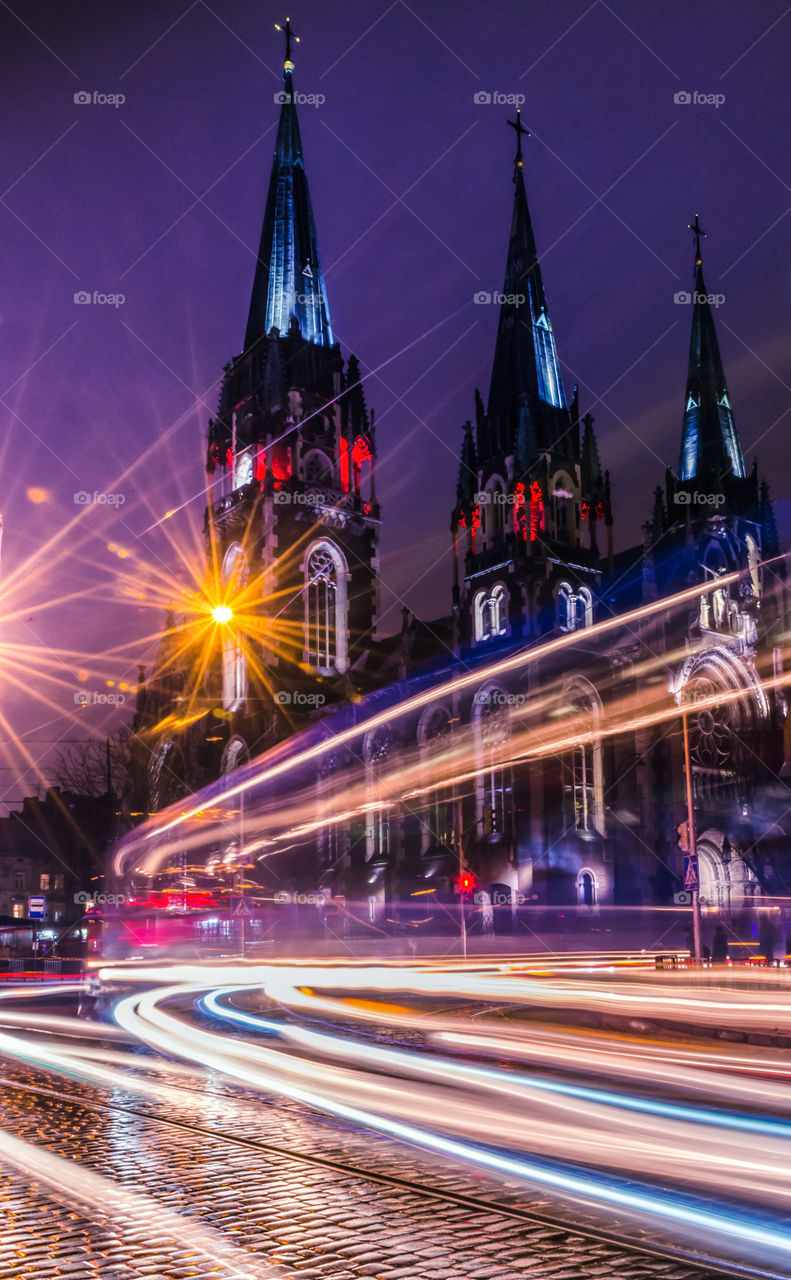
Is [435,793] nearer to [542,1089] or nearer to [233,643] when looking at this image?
[233,643]

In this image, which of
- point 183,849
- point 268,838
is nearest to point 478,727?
point 268,838

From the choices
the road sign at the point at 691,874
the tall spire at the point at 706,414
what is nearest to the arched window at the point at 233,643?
the tall spire at the point at 706,414

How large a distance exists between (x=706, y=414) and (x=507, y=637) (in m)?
19.6

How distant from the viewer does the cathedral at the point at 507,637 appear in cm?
5531

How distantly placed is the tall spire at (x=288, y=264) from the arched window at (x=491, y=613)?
20.8 metres

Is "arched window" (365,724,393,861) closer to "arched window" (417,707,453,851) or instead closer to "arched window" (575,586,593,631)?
"arched window" (417,707,453,851)

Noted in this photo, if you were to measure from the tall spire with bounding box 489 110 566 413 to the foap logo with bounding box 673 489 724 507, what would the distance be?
8.51m

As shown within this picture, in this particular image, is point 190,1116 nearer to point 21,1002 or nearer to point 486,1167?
point 486,1167

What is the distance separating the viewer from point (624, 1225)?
5887 mm

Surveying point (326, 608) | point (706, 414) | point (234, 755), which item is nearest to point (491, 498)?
point (326, 608)

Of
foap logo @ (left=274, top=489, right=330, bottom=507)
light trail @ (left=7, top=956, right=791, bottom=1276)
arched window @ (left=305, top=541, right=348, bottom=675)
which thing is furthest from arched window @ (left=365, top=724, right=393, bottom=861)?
light trail @ (left=7, top=956, right=791, bottom=1276)

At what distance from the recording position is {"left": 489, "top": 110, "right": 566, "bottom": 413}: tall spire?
64.4m

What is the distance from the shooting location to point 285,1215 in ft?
20.5

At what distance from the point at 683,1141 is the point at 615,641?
51687mm
